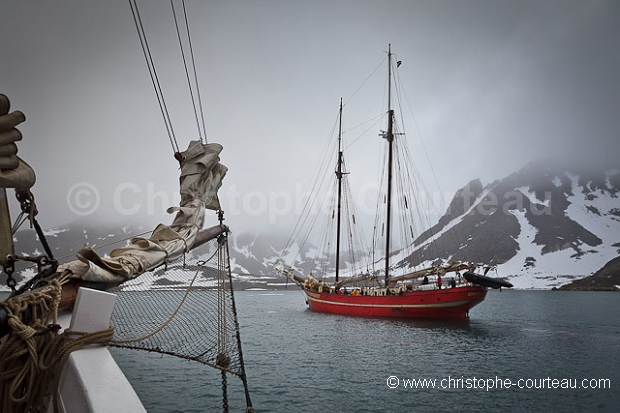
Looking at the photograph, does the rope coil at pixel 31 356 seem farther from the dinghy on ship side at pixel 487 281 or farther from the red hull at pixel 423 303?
the red hull at pixel 423 303

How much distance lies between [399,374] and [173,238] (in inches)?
519

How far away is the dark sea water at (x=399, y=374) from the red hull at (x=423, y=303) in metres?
4.60

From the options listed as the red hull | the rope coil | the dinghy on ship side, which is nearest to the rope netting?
the rope coil

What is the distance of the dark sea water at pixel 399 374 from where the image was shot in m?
12.1

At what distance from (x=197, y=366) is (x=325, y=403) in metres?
7.95

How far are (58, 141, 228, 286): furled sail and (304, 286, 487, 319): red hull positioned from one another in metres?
26.9

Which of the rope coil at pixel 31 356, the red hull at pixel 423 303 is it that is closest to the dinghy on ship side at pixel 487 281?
the red hull at pixel 423 303

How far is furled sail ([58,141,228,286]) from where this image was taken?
3.59 metres

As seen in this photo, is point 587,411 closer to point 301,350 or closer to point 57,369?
point 301,350

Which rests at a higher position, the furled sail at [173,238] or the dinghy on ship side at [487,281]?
the furled sail at [173,238]

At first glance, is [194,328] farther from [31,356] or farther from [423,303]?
[31,356]

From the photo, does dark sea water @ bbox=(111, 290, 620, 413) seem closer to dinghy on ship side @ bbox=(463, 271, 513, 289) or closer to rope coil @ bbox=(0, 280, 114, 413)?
dinghy on ship side @ bbox=(463, 271, 513, 289)

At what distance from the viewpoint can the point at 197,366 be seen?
1730 centimetres

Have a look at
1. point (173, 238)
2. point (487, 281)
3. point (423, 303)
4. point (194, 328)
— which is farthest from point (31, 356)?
point (423, 303)
